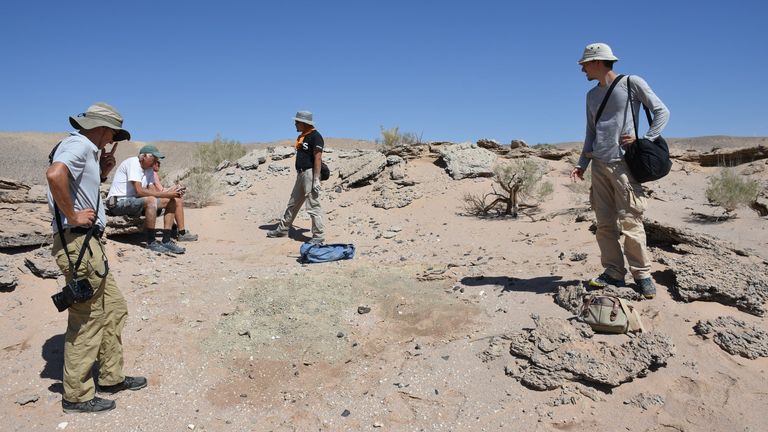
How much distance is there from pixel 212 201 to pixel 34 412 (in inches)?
288

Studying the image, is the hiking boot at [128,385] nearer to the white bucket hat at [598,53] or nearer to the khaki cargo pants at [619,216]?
the khaki cargo pants at [619,216]

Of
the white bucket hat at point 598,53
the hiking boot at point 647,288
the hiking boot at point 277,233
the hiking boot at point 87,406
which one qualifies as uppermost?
the white bucket hat at point 598,53

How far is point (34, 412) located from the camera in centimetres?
345

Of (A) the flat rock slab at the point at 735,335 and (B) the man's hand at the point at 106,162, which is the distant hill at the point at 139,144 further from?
(A) the flat rock slab at the point at 735,335

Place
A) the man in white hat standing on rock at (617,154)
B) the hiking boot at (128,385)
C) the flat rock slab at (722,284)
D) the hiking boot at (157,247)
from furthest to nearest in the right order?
the hiking boot at (157,247)
the flat rock slab at (722,284)
the man in white hat standing on rock at (617,154)
the hiking boot at (128,385)

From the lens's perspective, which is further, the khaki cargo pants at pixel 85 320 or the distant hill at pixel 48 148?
the distant hill at pixel 48 148

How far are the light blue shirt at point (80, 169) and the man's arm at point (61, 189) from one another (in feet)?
0.19

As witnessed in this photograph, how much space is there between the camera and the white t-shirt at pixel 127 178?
6.74 metres

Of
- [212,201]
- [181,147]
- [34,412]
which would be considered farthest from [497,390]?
[181,147]

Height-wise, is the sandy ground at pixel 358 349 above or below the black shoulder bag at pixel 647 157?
below

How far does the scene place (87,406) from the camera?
11.1 feet

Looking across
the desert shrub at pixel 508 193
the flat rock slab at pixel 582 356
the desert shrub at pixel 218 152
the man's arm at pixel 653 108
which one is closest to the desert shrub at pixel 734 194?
the desert shrub at pixel 508 193

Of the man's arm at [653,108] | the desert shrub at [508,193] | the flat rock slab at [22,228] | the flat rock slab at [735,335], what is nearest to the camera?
the flat rock slab at [735,335]

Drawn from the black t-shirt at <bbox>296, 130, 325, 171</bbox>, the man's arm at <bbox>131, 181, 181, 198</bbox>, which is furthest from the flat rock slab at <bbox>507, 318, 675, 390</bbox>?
the man's arm at <bbox>131, 181, 181, 198</bbox>
